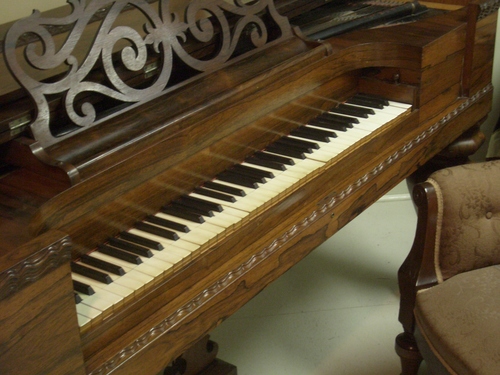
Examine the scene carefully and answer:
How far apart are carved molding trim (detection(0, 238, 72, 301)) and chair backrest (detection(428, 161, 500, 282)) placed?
1.07 metres

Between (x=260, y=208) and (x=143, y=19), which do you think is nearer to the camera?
(x=260, y=208)

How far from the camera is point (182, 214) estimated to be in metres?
1.60

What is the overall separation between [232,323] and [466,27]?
1.37 m

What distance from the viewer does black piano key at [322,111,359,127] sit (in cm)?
206

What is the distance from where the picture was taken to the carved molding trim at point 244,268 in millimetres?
1338

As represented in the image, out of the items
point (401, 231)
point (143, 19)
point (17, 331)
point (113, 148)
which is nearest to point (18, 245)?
point (17, 331)

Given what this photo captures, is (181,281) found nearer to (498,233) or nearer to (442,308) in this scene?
(442,308)

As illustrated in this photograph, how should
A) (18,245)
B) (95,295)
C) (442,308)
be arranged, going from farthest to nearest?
(442,308), (95,295), (18,245)

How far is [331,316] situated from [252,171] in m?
1.11

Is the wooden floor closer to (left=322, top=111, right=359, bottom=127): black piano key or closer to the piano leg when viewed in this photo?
the piano leg

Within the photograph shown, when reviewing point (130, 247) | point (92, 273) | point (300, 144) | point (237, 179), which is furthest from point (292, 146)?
point (92, 273)

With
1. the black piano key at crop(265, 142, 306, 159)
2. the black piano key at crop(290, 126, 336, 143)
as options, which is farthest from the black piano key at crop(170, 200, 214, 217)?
the black piano key at crop(290, 126, 336, 143)

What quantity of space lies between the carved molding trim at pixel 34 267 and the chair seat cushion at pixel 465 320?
0.96 m

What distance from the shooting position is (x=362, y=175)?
197cm
